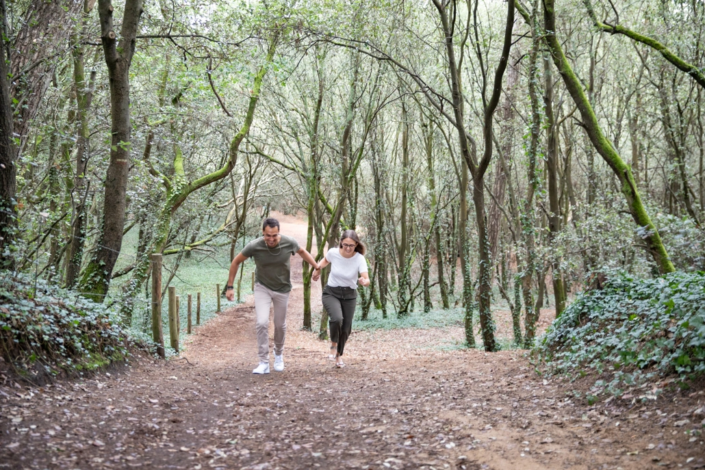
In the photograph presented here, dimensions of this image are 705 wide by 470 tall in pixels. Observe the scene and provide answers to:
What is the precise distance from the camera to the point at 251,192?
2825 cm

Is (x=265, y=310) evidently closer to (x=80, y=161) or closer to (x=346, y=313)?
(x=346, y=313)

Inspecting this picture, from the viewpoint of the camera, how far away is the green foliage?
4461mm

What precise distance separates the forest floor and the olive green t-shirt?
4.35 ft

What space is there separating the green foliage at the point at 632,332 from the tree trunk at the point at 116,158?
6.55m

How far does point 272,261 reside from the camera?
23.7 ft

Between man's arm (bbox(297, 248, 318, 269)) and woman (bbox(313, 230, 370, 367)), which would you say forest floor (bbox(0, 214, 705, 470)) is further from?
man's arm (bbox(297, 248, 318, 269))

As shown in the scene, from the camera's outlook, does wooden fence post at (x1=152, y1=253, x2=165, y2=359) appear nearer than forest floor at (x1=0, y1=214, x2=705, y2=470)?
No

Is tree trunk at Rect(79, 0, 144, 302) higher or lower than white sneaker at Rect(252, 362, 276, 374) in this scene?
higher

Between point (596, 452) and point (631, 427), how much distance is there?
483 mm

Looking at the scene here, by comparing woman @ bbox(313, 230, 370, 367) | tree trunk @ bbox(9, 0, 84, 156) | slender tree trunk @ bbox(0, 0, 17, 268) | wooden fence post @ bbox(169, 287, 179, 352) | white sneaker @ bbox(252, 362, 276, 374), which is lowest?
white sneaker @ bbox(252, 362, 276, 374)

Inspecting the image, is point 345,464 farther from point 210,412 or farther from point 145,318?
point 145,318

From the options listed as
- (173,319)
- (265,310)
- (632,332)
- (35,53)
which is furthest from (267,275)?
(35,53)

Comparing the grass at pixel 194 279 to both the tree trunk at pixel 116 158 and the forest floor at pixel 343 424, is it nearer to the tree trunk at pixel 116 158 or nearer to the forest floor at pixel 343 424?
the tree trunk at pixel 116 158

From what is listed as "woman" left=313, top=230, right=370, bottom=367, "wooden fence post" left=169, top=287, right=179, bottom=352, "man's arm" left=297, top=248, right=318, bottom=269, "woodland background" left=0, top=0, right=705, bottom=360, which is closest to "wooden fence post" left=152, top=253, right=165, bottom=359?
"woodland background" left=0, top=0, right=705, bottom=360
